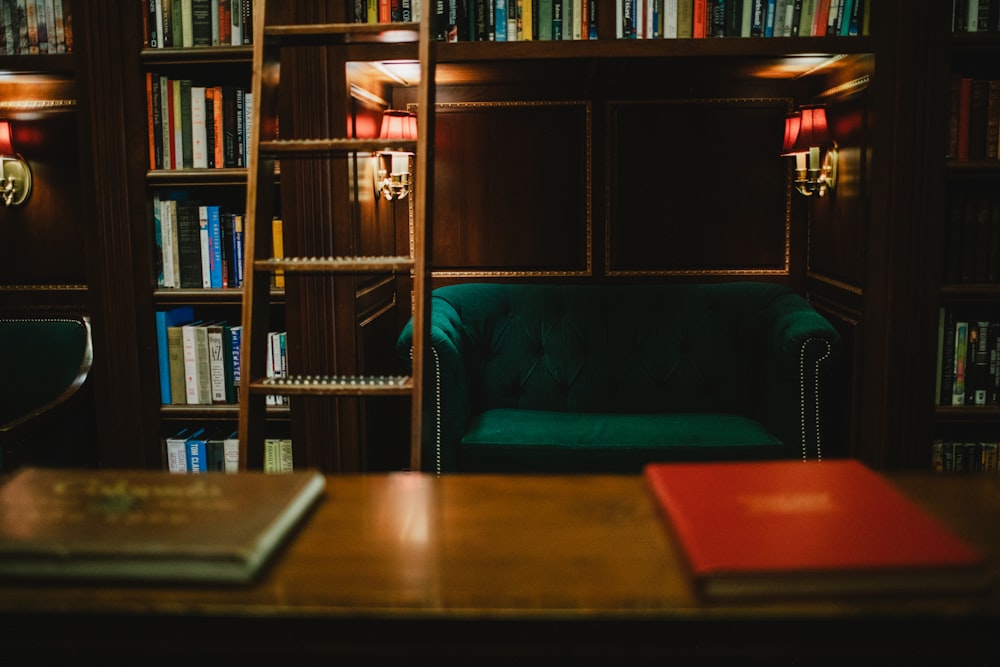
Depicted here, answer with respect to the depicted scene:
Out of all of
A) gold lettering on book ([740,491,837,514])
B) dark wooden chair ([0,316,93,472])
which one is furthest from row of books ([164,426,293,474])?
gold lettering on book ([740,491,837,514])

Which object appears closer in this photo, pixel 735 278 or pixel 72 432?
pixel 72 432

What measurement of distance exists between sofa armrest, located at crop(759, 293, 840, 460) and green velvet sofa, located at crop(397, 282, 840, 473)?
11 millimetres

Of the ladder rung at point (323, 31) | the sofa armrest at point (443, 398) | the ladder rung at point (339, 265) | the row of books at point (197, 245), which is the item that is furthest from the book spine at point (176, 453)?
the ladder rung at point (323, 31)

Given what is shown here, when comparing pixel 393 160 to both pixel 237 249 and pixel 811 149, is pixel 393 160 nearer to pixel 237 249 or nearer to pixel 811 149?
pixel 237 249

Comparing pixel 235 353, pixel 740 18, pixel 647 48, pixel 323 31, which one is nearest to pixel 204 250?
pixel 235 353

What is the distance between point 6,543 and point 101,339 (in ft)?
6.88

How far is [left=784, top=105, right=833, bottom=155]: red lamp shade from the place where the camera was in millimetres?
3211

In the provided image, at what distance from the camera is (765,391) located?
3.21 m

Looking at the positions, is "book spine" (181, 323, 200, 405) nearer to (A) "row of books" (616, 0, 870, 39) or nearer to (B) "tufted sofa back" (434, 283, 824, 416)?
(B) "tufted sofa back" (434, 283, 824, 416)

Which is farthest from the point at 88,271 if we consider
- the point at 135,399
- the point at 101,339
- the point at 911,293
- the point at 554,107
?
the point at 911,293

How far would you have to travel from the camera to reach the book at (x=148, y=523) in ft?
3.01

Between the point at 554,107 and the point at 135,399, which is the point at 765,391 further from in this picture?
the point at 135,399

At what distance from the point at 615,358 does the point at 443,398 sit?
0.82 meters

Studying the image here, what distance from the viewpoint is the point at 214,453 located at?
2.96m
